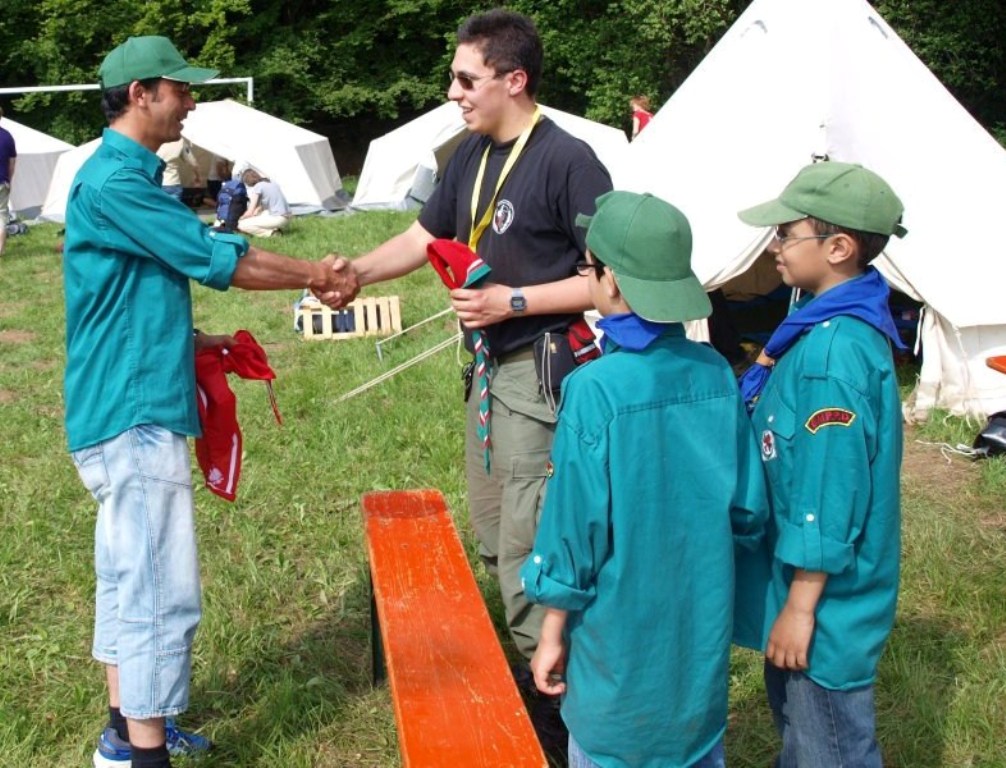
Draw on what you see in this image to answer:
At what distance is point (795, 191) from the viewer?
8.18ft

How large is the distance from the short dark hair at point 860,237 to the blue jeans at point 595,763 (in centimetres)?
110

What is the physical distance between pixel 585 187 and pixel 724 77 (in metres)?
4.91

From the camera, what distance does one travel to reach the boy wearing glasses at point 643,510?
2.17 metres

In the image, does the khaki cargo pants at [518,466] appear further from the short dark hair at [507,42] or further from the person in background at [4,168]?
the person in background at [4,168]

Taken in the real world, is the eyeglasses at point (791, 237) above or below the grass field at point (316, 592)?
above

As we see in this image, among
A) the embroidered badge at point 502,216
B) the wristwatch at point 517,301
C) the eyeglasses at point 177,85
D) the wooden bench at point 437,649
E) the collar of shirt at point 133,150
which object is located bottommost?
the wooden bench at point 437,649

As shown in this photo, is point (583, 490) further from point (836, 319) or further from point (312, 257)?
point (312, 257)

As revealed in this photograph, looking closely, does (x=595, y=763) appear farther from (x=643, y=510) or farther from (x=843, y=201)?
(x=843, y=201)

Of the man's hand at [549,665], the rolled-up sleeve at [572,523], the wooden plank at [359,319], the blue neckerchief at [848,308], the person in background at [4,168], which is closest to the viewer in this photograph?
the rolled-up sleeve at [572,523]

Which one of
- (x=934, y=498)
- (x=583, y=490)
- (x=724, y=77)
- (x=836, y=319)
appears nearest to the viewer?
(x=583, y=490)

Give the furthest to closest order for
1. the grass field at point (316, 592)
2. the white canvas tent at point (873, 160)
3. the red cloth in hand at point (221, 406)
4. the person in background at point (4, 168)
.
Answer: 1. the person in background at point (4, 168)
2. the white canvas tent at point (873, 160)
3. the grass field at point (316, 592)
4. the red cloth in hand at point (221, 406)

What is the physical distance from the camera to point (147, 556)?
282cm

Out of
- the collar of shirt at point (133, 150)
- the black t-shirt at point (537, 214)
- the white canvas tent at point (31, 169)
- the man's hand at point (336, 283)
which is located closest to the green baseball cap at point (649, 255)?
the black t-shirt at point (537, 214)

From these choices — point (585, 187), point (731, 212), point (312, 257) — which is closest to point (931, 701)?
point (585, 187)
